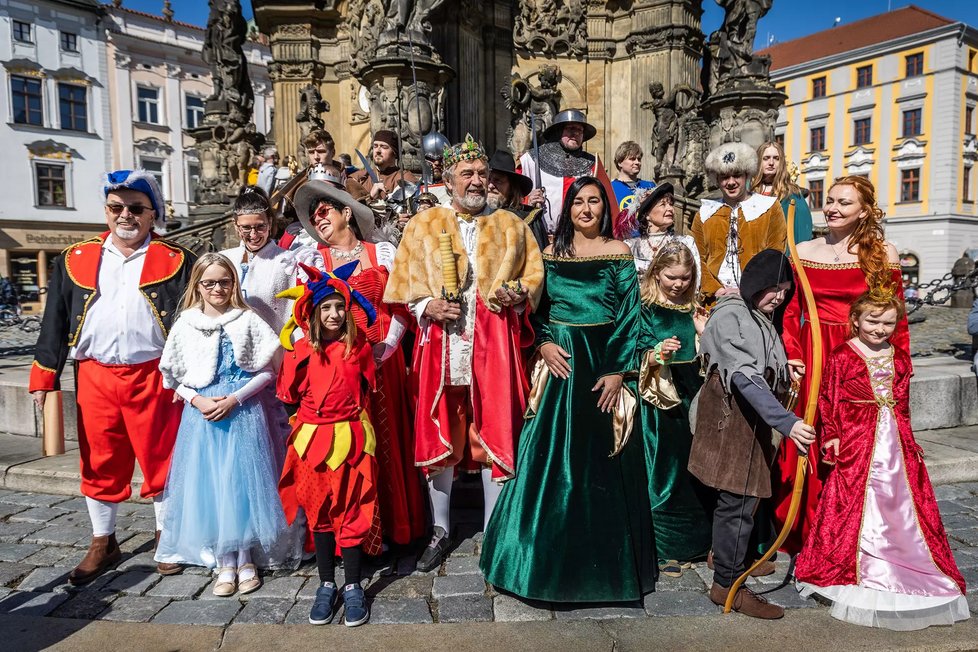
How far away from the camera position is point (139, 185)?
374 cm

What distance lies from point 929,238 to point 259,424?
4413cm

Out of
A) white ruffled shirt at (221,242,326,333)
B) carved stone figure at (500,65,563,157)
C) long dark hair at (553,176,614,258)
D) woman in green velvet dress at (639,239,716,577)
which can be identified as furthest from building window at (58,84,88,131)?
woman in green velvet dress at (639,239,716,577)

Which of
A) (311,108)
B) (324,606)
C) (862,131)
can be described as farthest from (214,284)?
(862,131)

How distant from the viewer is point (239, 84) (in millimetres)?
12992

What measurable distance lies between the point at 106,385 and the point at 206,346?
→ 2.05ft

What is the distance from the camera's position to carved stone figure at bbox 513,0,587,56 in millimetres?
13406

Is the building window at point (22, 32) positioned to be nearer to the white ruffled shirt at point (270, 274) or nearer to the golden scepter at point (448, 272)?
the white ruffled shirt at point (270, 274)

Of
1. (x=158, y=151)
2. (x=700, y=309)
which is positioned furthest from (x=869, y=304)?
(x=158, y=151)

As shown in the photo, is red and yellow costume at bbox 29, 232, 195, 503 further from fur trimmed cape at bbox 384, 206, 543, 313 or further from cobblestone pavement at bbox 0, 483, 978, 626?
fur trimmed cape at bbox 384, 206, 543, 313

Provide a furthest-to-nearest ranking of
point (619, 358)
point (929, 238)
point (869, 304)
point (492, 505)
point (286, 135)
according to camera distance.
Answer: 1. point (929, 238)
2. point (286, 135)
3. point (492, 505)
4. point (619, 358)
5. point (869, 304)

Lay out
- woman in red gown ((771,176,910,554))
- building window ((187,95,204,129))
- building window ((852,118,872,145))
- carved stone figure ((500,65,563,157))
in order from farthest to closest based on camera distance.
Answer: building window ((852,118,872,145)) → building window ((187,95,204,129)) → carved stone figure ((500,65,563,157)) → woman in red gown ((771,176,910,554))

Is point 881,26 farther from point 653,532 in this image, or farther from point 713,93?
point 653,532

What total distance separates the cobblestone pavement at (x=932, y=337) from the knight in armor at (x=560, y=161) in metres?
6.81

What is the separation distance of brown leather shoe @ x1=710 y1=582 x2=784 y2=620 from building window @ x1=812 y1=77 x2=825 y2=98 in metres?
48.5
